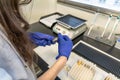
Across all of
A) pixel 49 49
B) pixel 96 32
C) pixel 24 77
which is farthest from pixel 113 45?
pixel 24 77

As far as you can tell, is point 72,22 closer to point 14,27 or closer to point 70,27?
point 70,27

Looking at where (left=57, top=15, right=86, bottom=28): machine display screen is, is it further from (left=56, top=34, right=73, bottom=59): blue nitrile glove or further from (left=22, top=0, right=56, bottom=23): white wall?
(left=22, top=0, right=56, bottom=23): white wall

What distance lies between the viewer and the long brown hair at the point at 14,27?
1.43 feet

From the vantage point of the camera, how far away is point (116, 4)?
107 cm

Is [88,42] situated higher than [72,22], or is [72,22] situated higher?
[72,22]

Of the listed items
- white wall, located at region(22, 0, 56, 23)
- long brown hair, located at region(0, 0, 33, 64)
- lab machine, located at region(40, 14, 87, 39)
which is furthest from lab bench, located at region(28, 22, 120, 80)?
long brown hair, located at region(0, 0, 33, 64)

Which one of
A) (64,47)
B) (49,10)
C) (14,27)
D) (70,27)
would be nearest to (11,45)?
(14,27)

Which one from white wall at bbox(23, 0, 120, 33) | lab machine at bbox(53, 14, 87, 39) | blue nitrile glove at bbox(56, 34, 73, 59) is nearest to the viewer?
blue nitrile glove at bbox(56, 34, 73, 59)

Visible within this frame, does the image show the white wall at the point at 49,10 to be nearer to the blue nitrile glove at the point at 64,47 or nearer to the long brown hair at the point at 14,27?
the blue nitrile glove at the point at 64,47

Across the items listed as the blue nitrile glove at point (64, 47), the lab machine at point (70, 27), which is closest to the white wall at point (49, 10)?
the lab machine at point (70, 27)

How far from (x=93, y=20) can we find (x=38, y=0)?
63cm

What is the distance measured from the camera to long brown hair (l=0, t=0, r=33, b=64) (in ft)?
1.43

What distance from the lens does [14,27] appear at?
481mm

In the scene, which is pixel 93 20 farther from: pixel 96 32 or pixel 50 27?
pixel 50 27
